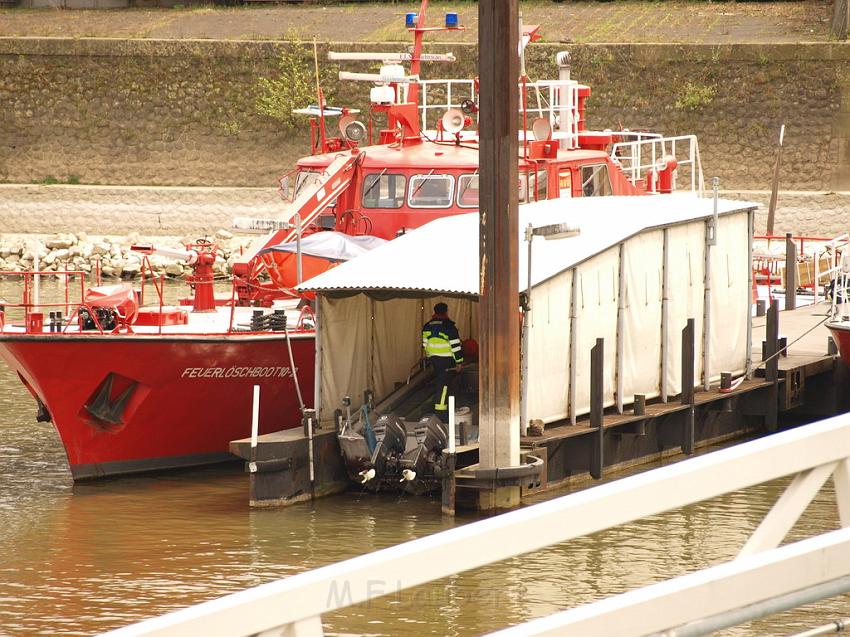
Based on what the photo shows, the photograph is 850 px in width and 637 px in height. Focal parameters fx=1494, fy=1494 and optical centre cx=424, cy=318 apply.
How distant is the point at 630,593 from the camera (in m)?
3.36

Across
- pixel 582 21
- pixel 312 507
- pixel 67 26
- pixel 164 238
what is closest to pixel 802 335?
pixel 312 507

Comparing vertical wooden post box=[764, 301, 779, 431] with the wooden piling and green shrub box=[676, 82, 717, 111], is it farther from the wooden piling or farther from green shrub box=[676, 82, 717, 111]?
green shrub box=[676, 82, 717, 111]

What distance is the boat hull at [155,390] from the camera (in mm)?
14531

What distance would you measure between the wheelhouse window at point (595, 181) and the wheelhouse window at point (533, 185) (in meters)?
0.99

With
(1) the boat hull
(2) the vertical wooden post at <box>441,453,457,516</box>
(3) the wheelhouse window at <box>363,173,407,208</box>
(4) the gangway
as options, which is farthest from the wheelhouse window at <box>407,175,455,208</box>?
(4) the gangway

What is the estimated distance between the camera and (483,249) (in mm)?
12539

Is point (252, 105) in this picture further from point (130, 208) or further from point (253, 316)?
point (253, 316)

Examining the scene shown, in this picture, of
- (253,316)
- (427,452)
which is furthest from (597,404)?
(253,316)

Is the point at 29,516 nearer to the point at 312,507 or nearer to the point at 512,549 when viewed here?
the point at 312,507

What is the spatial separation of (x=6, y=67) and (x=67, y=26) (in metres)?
4.20

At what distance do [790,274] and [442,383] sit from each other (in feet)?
29.8

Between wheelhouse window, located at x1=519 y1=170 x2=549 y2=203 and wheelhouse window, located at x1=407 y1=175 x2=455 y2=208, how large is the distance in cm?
100

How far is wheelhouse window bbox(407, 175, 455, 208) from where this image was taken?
17.2 metres

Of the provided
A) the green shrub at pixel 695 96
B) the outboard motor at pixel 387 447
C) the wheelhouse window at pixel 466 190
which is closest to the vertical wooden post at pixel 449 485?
the outboard motor at pixel 387 447
